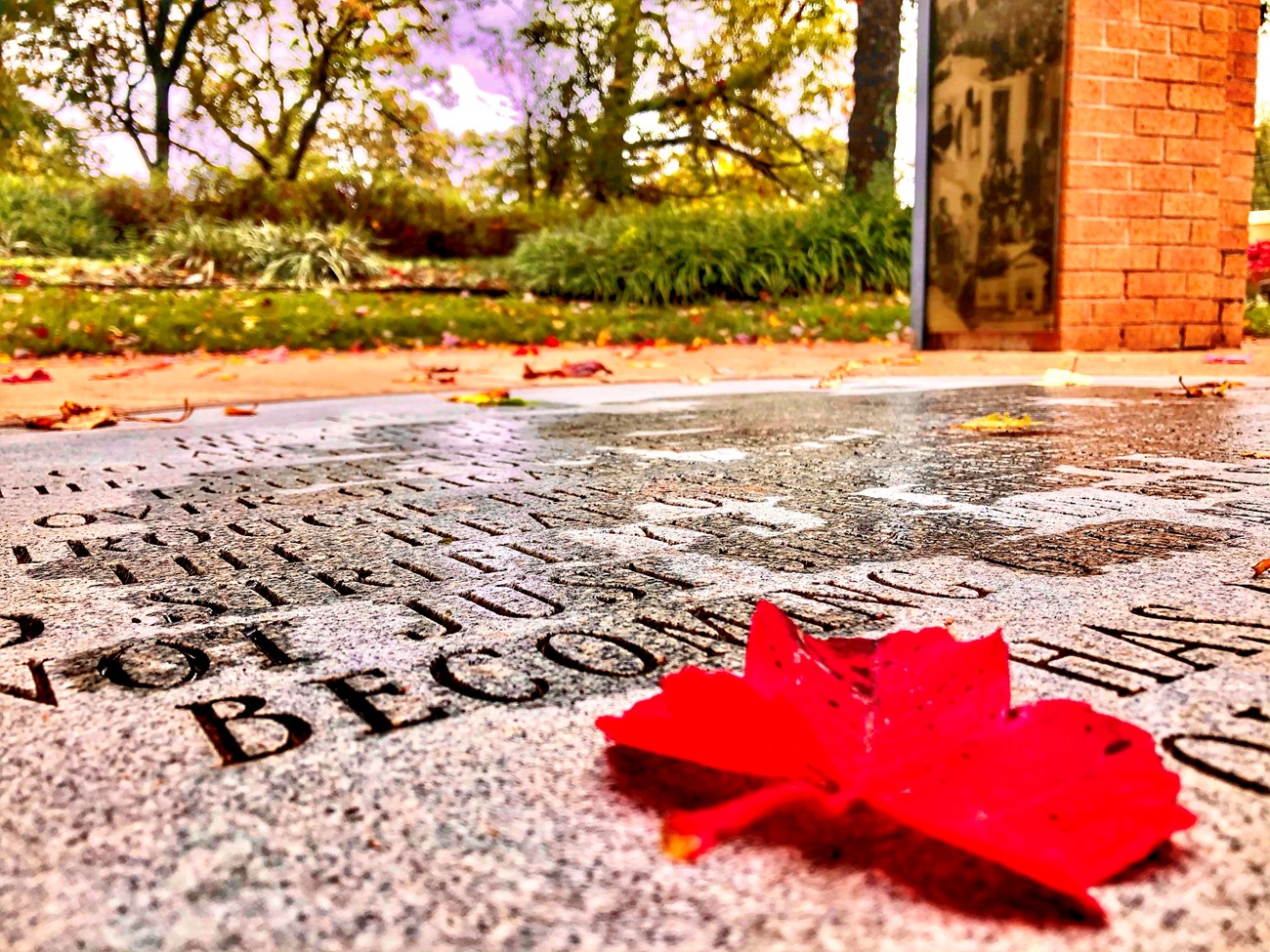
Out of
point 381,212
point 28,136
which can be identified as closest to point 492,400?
point 381,212

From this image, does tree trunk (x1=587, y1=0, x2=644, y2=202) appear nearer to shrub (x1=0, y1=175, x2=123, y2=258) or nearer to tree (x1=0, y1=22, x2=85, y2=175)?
shrub (x1=0, y1=175, x2=123, y2=258)

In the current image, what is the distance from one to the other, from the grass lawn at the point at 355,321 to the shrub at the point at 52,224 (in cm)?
353

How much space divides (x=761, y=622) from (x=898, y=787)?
0.65 feet

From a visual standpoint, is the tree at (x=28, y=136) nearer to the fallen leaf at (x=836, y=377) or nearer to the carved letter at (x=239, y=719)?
the fallen leaf at (x=836, y=377)

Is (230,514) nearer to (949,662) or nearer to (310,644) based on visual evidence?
(310,644)

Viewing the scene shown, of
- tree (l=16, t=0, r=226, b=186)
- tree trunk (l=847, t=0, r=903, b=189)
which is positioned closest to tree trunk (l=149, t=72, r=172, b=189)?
tree (l=16, t=0, r=226, b=186)

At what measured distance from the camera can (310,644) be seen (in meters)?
1.03

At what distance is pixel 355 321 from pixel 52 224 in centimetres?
726

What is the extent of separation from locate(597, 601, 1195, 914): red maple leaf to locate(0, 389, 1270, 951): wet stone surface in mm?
31

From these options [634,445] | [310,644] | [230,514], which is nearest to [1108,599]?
[310,644]

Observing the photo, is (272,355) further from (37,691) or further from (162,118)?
(162,118)

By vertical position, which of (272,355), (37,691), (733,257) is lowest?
(37,691)

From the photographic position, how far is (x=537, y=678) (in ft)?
3.02

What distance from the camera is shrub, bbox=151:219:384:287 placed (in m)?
10.8
